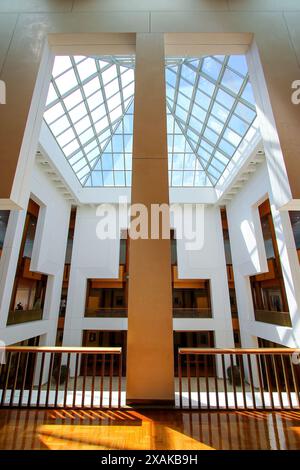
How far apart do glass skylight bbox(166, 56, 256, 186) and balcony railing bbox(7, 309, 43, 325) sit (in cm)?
1121

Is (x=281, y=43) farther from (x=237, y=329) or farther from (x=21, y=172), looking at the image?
(x=237, y=329)

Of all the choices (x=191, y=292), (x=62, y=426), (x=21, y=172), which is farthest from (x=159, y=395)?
(x=191, y=292)

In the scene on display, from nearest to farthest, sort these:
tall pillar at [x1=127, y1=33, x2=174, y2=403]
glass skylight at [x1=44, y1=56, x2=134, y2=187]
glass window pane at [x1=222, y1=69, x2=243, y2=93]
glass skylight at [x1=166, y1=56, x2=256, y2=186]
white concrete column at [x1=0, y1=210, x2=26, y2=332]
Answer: tall pillar at [x1=127, y1=33, x2=174, y2=403] → white concrete column at [x1=0, y1=210, x2=26, y2=332] → glass window pane at [x1=222, y1=69, x2=243, y2=93] → glass skylight at [x1=166, y1=56, x2=256, y2=186] → glass skylight at [x1=44, y1=56, x2=134, y2=187]

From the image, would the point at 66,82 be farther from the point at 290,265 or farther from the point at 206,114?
the point at 290,265

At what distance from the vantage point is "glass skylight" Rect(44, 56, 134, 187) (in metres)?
9.58

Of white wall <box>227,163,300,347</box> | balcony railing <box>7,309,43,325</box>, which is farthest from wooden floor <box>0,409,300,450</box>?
balcony railing <box>7,309,43,325</box>

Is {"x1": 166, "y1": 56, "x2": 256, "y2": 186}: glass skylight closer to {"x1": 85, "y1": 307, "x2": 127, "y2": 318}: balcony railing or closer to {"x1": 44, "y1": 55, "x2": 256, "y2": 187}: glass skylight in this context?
{"x1": 44, "y1": 55, "x2": 256, "y2": 187}: glass skylight

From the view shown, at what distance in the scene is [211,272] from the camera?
14.5m

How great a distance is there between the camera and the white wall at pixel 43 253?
28.4 ft

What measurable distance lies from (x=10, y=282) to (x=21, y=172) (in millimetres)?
5648

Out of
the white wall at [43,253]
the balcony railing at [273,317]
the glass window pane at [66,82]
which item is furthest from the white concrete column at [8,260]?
the balcony railing at [273,317]

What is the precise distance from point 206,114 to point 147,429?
496 inches

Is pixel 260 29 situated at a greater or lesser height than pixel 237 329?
greater
